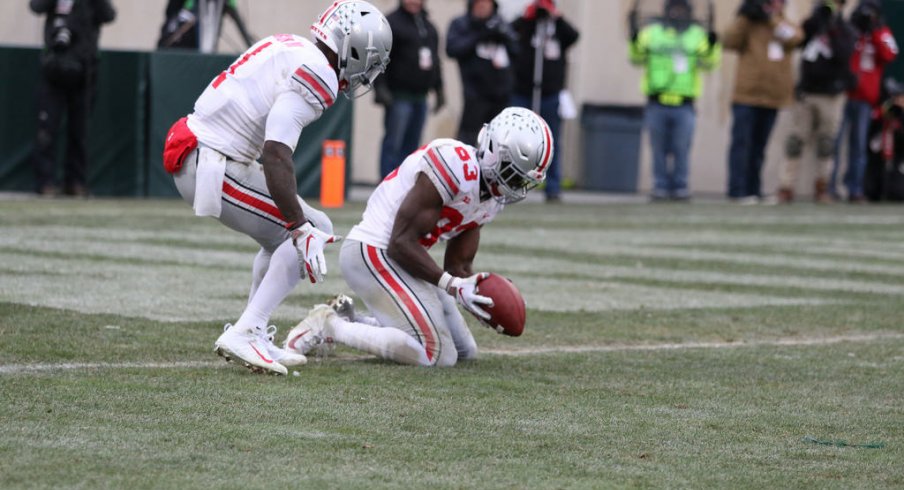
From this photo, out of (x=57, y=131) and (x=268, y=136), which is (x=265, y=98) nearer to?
(x=268, y=136)

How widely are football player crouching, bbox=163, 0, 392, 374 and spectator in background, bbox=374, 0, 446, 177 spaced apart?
982 centimetres

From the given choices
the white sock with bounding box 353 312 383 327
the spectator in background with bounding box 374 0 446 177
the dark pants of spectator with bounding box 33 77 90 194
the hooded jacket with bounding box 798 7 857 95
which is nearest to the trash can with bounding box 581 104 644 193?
the hooded jacket with bounding box 798 7 857 95

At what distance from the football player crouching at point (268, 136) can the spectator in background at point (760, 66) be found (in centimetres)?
1265

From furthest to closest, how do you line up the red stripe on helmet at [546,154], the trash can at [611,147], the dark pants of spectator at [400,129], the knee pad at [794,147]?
the trash can at [611,147] → the knee pad at [794,147] → the dark pants of spectator at [400,129] → the red stripe on helmet at [546,154]

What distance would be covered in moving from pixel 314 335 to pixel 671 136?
40.2 feet

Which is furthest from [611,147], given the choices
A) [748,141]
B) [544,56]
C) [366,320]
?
[366,320]

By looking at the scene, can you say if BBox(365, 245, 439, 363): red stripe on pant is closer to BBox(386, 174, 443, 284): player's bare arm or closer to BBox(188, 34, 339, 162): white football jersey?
BBox(386, 174, 443, 284): player's bare arm

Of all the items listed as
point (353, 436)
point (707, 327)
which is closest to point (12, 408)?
point (353, 436)

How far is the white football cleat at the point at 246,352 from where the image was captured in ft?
20.3

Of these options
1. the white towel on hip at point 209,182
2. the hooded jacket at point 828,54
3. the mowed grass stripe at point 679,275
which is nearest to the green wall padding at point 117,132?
the mowed grass stripe at point 679,275

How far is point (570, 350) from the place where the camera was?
741cm

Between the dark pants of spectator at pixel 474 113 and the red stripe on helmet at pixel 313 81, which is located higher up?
the red stripe on helmet at pixel 313 81

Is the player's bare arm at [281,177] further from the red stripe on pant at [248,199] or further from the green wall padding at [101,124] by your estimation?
the green wall padding at [101,124]

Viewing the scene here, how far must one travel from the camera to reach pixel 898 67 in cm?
2386
